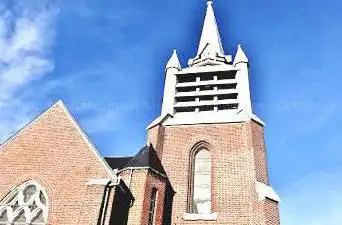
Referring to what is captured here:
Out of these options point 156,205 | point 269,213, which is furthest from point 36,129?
point 269,213

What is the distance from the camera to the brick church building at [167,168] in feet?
44.2

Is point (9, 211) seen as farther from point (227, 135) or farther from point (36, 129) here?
point (227, 135)

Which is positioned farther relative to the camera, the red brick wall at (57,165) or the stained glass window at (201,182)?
the stained glass window at (201,182)

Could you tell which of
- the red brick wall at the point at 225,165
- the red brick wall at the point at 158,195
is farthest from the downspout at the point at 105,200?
the red brick wall at the point at 225,165

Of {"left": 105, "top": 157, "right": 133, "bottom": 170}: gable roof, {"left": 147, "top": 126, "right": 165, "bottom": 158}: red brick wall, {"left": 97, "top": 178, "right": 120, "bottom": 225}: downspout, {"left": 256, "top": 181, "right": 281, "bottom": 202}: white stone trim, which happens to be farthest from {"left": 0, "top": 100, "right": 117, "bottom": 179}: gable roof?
{"left": 256, "top": 181, "right": 281, "bottom": 202}: white stone trim

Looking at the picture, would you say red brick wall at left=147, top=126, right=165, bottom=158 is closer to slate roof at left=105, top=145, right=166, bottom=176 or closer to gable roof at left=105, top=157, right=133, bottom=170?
slate roof at left=105, top=145, right=166, bottom=176

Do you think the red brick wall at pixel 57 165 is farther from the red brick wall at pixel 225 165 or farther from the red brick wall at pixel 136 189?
the red brick wall at pixel 225 165

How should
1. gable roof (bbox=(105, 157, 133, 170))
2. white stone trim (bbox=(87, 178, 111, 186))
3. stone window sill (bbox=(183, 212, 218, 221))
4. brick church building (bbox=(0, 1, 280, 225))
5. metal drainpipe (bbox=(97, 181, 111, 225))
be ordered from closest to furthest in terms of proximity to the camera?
metal drainpipe (bbox=(97, 181, 111, 225)) < white stone trim (bbox=(87, 178, 111, 186)) < brick church building (bbox=(0, 1, 280, 225)) < stone window sill (bbox=(183, 212, 218, 221)) < gable roof (bbox=(105, 157, 133, 170))

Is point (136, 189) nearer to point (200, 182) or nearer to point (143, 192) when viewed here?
point (143, 192)

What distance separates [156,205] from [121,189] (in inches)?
69.5

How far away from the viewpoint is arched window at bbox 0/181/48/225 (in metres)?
13.3

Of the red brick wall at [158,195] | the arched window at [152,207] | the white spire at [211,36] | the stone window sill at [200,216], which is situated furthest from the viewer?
the white spire at [211,36]

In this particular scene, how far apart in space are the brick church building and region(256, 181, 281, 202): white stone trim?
0.05 meters

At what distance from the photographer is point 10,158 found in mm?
14719
